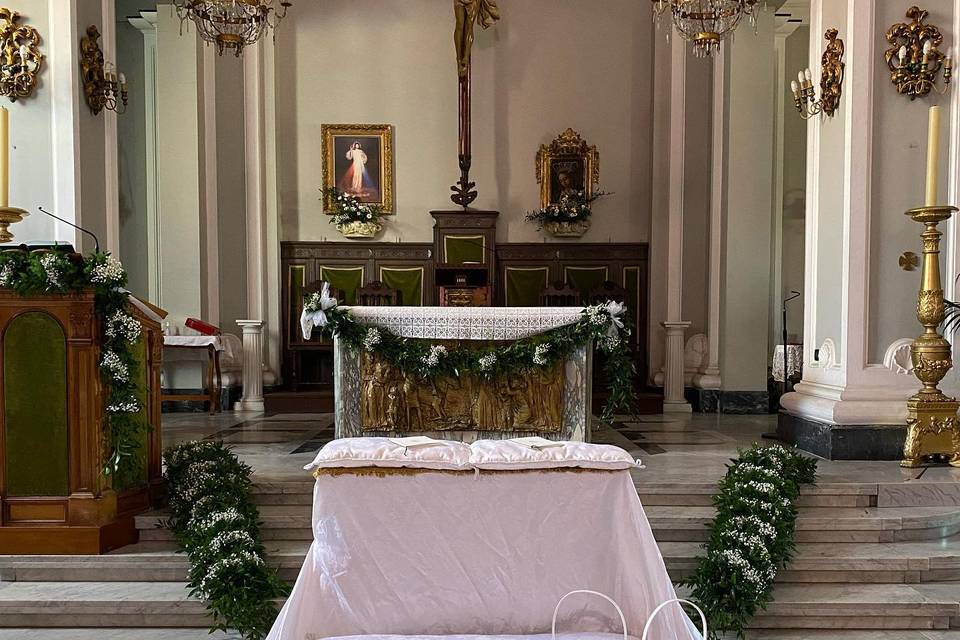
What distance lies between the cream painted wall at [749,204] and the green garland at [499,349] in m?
3.76

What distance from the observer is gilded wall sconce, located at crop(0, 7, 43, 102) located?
20.3ft

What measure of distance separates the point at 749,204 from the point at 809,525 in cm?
524

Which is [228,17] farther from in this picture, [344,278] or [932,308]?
[932,308]

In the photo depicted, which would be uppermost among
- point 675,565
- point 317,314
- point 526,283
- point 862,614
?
point 526,283

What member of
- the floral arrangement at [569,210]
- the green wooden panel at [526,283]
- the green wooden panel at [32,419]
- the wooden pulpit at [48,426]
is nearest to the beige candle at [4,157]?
the wooden pulpit at [48,426]

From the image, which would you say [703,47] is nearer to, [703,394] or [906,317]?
[906,317]

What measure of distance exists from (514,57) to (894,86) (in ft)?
18.1

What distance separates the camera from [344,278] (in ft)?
33.8

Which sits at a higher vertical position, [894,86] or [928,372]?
[894,86]

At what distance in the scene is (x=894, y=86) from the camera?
6027 millimetres

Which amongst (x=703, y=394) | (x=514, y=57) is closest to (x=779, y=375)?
(x=703, y=394)

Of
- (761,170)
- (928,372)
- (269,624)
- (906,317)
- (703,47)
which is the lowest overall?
(269,624)

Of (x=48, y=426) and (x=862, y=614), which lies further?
(x=48, y=426)

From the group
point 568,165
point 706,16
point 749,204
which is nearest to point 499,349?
point 706,16
